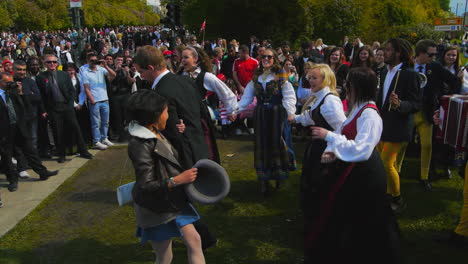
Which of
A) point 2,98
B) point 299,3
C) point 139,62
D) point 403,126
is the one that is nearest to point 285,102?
point 403,126

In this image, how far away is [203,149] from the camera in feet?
12.6

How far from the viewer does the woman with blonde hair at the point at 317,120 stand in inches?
148

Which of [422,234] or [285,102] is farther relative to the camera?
[285,102]

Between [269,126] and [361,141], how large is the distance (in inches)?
107

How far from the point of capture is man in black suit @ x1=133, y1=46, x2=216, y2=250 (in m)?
3.54

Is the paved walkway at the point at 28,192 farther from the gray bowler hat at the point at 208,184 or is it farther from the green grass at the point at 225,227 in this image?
the gray bowler hat at the point at 208,184

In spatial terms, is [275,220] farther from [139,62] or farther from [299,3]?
[299,3]

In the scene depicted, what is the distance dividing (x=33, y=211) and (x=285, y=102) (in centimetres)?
363

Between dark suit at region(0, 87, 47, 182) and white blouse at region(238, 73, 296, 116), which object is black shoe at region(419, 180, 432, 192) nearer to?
white blouse at region(238, 73, 296, 116)

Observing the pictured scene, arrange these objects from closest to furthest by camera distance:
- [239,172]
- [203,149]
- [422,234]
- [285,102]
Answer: [203,149] < [422,234] < [285,102] < [239,172]

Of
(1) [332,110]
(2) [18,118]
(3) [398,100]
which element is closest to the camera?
(1) [332,110]

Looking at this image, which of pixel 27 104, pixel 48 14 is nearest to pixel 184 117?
pixel 27 104

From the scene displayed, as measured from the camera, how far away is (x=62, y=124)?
7.91 meters

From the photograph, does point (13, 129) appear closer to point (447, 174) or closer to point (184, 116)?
point (184, 116)
